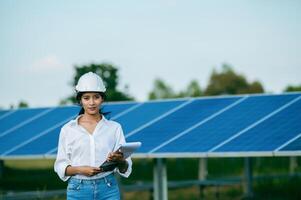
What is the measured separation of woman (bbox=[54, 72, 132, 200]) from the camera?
→ 5652 mm

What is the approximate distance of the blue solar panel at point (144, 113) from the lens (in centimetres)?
1388

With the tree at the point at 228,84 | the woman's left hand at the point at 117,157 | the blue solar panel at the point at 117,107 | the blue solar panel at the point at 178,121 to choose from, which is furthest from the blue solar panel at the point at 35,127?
the tree at the point at 228,84

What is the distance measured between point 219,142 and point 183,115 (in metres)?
2.25

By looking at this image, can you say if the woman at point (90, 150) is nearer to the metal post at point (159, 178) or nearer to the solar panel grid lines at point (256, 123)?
the solar panel grid lines at point (256, 123)

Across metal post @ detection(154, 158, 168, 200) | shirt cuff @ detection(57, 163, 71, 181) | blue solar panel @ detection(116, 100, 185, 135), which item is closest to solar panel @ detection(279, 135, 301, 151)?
metal post @ detection(154, 158, 168, 200)

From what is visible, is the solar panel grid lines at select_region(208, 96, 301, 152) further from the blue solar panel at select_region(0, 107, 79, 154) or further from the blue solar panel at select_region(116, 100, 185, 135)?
the blue solar panel at select_region(0, 107, 79, 154)

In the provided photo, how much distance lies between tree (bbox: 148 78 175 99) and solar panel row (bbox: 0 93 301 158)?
244 ft

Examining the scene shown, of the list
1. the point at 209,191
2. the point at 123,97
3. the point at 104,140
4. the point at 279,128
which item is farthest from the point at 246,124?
the point at 123,97

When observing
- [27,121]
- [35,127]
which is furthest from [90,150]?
[27,121]

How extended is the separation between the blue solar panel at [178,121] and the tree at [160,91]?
75397 millimetres

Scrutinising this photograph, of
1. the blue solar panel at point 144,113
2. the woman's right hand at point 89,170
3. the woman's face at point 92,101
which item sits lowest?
the woman's right hand at point 89,170

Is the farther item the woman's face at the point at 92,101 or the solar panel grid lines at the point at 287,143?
the solar panel grid lines at the point at 287,143

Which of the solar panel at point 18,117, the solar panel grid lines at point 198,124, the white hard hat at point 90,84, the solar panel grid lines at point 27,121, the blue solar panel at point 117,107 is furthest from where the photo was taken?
the solar panel at point 18,117

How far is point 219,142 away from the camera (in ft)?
37.8
